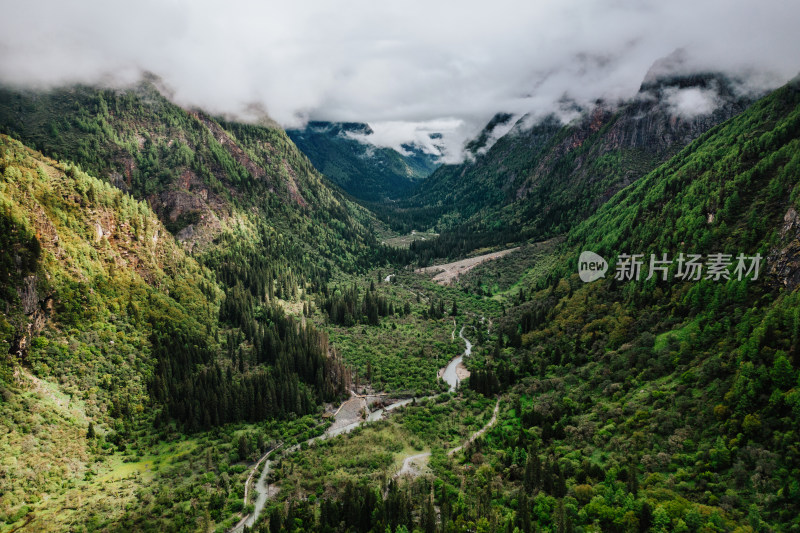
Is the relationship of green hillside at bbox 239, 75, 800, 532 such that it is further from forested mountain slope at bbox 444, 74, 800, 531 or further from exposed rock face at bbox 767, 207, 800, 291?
exposed rock face at bbox 767, 207, 800, 291

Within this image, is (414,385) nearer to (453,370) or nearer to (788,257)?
(453,370)

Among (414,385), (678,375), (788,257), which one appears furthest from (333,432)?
(788,257)

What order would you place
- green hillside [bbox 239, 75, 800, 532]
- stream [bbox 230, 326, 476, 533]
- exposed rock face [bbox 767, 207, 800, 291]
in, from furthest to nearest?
stream [bbox 230, 326, 476, 533] < exposed rock face [bbox 767, 207, 800, 291] < green hillside [bbox 239, 75, 800, 532]

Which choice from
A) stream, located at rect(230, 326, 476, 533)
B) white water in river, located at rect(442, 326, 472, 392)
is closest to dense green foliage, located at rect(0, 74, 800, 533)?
stream, located at rect(230, 326, 476, 533)

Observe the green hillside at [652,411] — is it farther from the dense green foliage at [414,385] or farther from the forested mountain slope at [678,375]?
the dense green foliage at [414,385]

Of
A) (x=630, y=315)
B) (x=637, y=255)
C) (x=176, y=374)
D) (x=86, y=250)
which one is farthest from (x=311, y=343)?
(x=637, y=255)

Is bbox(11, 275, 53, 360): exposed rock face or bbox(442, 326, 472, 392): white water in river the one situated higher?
bbox(11, 275, 53, 360): exposed rock face

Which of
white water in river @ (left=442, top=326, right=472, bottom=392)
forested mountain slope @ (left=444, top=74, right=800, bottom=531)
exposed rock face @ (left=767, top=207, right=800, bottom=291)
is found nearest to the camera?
forested mountain slope @ (left=444, top=74, right=800, bottom=531)

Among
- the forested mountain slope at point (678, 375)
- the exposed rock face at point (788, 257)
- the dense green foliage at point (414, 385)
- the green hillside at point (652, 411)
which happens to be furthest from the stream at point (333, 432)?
the exposed rock face at point (788, 257)
